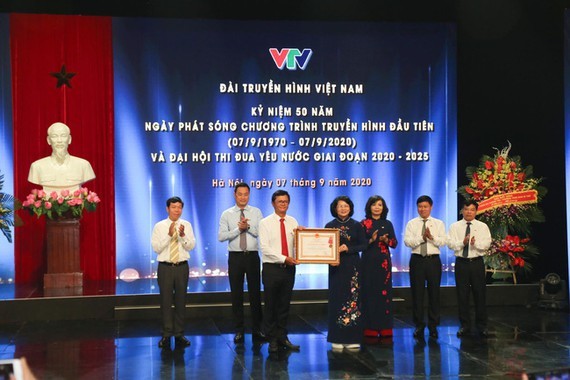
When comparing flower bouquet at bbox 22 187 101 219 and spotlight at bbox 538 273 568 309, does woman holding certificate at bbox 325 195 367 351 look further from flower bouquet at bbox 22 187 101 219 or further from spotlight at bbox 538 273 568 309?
flower bouquet at bbox 22 187 101 219

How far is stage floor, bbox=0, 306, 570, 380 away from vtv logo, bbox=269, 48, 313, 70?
→ 12.2ft

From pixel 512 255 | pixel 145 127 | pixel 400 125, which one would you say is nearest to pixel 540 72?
pixel 400 125

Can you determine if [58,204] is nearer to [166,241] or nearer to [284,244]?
[166,241]

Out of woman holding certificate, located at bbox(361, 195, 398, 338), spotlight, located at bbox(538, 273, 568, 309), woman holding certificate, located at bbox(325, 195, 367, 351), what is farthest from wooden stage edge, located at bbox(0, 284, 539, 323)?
woman holding certificate, located at bbox(325, 195, 367, 351)

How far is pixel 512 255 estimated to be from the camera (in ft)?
30.1

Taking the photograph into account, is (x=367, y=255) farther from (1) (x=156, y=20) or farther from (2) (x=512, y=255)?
(1) (x=156, y=20)

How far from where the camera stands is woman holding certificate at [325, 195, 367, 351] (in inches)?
257

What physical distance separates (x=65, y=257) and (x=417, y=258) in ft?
13.0

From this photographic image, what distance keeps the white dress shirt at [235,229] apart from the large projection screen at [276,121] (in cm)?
301

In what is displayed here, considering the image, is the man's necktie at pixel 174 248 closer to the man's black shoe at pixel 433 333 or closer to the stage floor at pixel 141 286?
the stage floor at pixel 141 286

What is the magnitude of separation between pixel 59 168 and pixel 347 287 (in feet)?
14.0

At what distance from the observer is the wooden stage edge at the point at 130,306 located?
8.10 meters

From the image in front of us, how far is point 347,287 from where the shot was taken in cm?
655

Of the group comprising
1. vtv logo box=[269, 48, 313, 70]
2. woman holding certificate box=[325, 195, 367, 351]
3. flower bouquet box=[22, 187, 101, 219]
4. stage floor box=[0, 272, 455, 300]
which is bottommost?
stage floor box=[0, 272, 455, 300]
